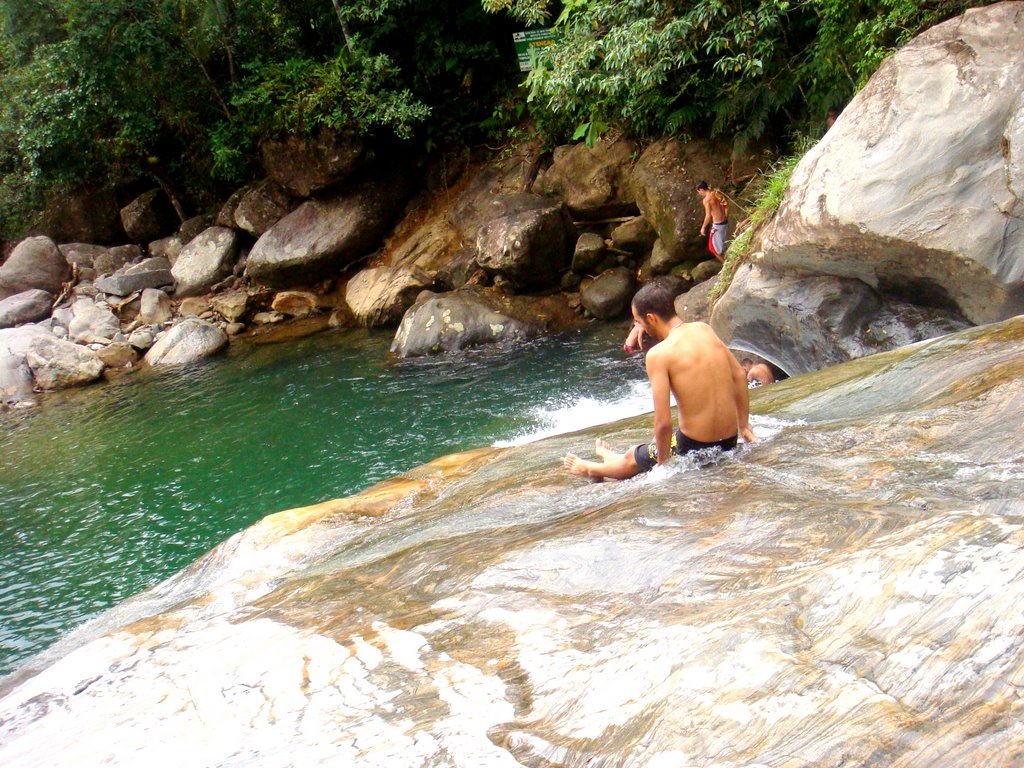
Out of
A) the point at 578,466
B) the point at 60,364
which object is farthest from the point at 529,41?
the point at 578,466

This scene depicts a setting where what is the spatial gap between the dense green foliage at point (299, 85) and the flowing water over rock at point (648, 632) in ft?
31.8

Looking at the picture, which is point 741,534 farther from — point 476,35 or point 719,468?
point 476,35

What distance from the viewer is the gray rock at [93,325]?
1988cm

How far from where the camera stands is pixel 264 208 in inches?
841

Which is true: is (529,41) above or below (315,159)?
above

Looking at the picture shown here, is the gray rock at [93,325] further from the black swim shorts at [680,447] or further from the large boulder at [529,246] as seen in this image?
the black swim shorts at [680,447]

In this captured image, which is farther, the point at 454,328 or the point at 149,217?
the point at 149,217

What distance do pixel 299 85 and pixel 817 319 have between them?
1471 cm

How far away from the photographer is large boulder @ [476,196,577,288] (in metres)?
16.0

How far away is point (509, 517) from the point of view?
5.63m

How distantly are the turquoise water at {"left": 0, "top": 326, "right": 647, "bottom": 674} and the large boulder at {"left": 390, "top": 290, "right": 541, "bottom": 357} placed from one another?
453 millimetres

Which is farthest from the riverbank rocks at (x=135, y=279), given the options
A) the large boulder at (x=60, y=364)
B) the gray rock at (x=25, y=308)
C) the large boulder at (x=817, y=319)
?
the large boulder at (x=817, y=319)

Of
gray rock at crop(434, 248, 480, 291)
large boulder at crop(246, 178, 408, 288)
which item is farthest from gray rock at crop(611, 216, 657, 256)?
large boulder at crop(246, 178, 408, 288)

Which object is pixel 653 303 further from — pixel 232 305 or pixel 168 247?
pixel 168 247
